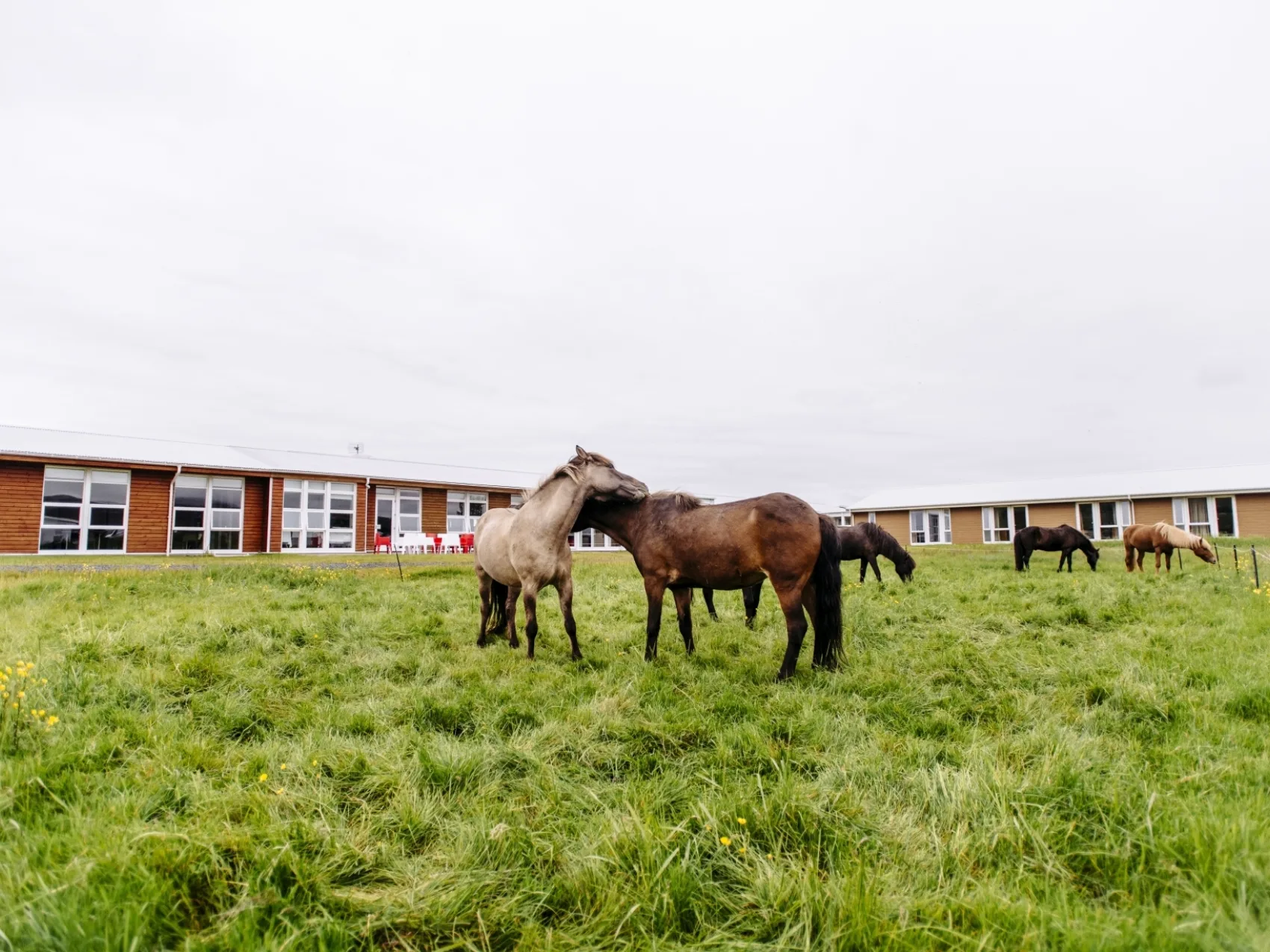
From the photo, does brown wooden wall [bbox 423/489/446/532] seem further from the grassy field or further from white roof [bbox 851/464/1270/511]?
white roof [bbox 851/464/1270/511]

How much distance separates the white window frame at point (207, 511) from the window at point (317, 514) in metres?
1.58

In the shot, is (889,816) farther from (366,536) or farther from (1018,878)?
(366,536)

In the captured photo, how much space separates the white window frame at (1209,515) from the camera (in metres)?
31.8

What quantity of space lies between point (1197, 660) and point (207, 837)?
7.75 metres

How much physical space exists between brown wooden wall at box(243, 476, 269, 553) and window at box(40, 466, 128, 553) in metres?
3.86

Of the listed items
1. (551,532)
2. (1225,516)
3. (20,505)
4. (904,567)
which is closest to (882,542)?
(904,567)

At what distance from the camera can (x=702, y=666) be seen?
634 centimetres

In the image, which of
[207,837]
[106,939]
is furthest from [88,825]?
[106,939]

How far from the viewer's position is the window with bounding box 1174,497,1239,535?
32.1 m

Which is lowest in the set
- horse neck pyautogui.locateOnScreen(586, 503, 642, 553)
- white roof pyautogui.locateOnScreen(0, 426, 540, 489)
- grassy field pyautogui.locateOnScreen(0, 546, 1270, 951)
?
grassy field pyautogui.locateOnScreen(0, 546, 1270, 951)

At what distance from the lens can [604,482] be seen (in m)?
7.19

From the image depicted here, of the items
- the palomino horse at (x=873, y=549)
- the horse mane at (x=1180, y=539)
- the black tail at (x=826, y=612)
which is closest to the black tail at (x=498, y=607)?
the black tail at (x=826, y=612)

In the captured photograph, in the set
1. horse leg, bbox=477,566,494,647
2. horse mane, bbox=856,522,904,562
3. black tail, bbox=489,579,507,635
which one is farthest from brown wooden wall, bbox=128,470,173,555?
horse mane, bbox=856,522,904,562

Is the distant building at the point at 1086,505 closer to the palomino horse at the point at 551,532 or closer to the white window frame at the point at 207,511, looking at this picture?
the palomino horse at the point at 551,532
